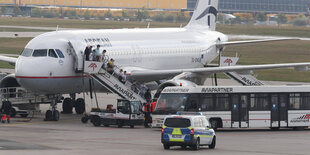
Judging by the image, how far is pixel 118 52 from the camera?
40.0 metres

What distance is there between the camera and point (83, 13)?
560 feet

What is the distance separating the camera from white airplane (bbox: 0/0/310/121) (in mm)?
35750

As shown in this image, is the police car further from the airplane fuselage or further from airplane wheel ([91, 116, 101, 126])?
the airplane fuselage

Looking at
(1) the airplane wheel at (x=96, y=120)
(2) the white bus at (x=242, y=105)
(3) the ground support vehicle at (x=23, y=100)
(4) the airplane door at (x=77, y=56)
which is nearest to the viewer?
(2) the white bus at (x=242, y=105)

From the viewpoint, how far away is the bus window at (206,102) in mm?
34156

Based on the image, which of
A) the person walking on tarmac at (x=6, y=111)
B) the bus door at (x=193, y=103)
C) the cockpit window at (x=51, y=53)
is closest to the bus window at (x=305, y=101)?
the bus door at (x=193, y=103)

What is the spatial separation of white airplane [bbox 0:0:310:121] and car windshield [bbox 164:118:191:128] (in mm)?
10960

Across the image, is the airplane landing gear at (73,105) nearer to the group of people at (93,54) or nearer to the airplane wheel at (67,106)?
the airplane wheel at (67,106)

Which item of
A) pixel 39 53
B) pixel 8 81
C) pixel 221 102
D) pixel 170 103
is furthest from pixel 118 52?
pixel 221 102

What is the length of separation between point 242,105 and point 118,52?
8.48m

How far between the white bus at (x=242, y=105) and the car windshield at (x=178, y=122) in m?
7.07

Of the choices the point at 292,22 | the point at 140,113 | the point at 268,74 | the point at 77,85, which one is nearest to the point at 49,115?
the point at 77,85

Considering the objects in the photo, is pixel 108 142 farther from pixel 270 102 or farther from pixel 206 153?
pixel 270 102

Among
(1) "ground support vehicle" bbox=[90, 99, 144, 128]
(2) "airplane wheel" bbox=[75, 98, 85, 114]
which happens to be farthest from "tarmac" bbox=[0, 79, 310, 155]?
(2) "airplane wheel" bbox=[75, 98, 85, 114]
